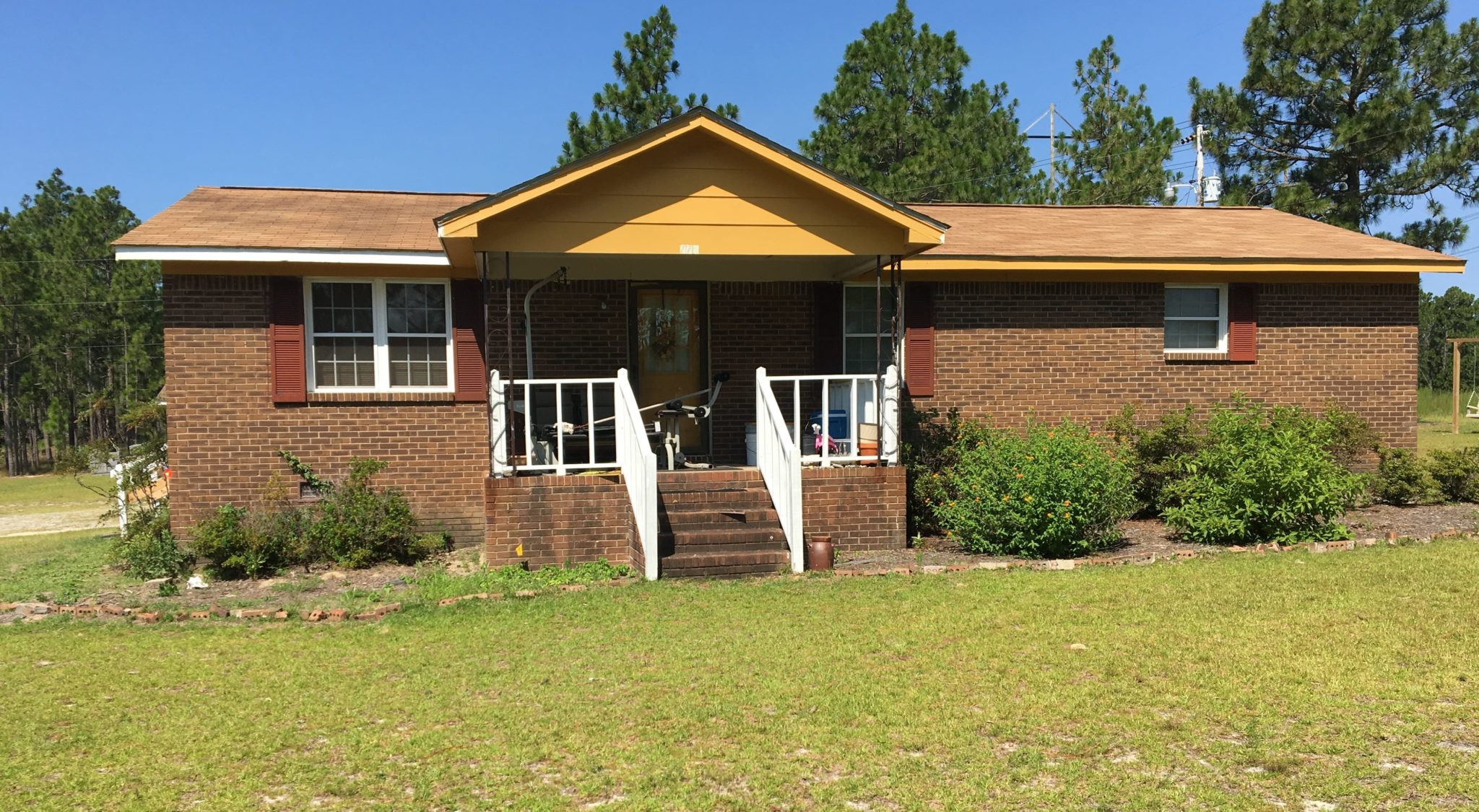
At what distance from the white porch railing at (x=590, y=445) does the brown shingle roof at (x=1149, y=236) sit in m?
→ 4.47

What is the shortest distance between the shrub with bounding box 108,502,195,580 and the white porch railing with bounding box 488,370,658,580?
3452 millimetres

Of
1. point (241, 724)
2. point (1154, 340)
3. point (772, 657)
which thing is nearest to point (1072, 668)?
point (772, 657)

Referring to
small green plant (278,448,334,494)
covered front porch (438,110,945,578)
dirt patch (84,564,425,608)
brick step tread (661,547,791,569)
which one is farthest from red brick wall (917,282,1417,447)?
small green plant (278,448,334,494)

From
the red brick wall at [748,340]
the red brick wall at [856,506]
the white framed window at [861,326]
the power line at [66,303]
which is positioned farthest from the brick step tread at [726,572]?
the power line at [66,303]

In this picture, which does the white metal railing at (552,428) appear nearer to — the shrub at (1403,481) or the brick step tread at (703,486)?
the brick step tread at (703,486)

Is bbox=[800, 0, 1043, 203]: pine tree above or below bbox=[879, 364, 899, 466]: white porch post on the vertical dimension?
above

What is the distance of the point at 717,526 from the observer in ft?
30.1

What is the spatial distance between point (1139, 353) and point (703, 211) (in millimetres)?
6261

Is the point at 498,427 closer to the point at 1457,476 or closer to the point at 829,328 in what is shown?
the point at 829,328

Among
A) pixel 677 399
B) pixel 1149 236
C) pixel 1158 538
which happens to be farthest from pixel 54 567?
pixel 1149 236

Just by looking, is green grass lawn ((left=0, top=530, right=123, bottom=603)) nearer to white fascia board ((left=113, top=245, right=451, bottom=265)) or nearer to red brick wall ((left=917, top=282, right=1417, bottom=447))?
white fascia board ((left=113, top=245, right=451, bottom=265))

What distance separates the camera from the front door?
39.7ft

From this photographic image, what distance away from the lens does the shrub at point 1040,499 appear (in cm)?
898

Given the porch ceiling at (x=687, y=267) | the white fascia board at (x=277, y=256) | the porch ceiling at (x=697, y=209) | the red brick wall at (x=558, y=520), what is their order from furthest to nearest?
1. the porch ceiling at (x=687, y=267)
2. the white fascia board at (x=277, y=256)
3. the red brick wall at (x=558, y=520)
4. the porch ceiling at (x=697, y=209)
